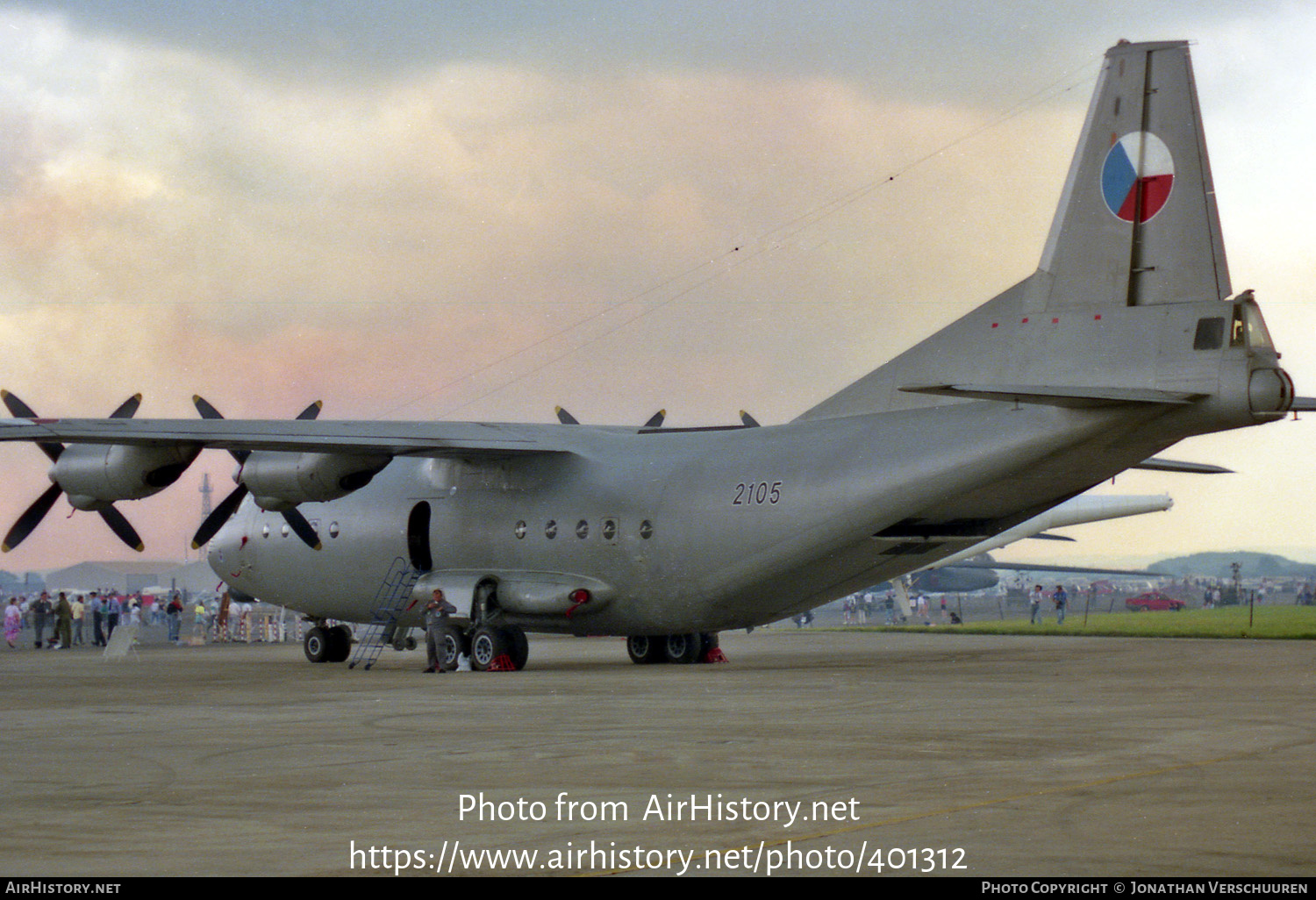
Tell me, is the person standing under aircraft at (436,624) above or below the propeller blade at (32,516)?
below

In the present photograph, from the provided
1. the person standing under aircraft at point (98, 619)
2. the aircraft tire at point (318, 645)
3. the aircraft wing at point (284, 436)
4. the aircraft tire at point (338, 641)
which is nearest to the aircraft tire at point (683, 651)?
the aircraft wing at point (284, 436)

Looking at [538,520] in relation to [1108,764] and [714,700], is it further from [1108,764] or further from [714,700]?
[1108,764]

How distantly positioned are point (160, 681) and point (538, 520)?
721 centimetres

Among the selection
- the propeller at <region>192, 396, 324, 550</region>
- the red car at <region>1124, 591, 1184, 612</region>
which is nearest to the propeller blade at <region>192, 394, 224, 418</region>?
the propeller at <region>192, 396, 324, 550</region>

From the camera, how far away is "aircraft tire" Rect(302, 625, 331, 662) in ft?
109

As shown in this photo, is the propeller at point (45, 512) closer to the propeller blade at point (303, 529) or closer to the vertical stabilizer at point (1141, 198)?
the propeller blade at point (303, 529)

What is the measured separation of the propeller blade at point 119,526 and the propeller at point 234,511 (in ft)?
3.74

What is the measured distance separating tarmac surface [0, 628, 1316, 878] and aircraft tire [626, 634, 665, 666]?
577 cm

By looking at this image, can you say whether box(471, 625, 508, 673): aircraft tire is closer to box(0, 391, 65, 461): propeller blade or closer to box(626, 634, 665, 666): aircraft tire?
box(626, 634, 665, 666): aircraft tire

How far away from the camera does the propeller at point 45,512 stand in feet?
91.6

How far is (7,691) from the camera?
23.4 m
